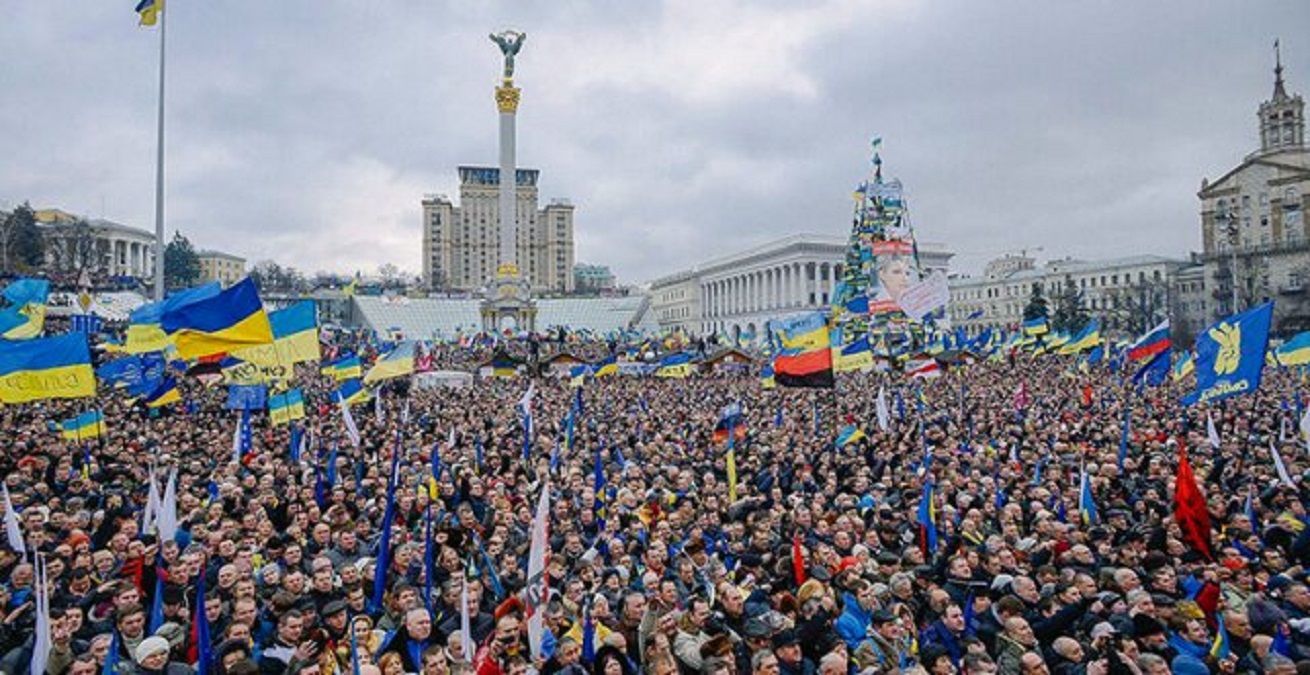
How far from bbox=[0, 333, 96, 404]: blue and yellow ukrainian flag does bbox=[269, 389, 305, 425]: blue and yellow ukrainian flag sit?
300cm

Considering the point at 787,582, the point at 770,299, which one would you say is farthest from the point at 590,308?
the point at 787,582

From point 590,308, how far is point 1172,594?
9002cm

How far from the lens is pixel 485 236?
141 meters

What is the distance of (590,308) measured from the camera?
94.9m

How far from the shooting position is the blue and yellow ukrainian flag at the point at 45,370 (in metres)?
11.0

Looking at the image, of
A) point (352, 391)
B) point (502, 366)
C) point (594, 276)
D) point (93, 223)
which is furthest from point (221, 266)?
point (352, 391)

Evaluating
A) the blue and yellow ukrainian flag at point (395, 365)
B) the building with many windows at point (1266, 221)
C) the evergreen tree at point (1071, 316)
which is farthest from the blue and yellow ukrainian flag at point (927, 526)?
the building with many windows at point (1266, 221)

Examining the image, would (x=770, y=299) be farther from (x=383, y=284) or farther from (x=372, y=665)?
(x=372, y=665)

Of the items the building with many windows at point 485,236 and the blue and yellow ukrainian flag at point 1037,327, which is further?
the building with many windows at point 485,236

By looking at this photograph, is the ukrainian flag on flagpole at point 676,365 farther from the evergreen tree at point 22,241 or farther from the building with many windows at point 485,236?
the building with many windows at point 485,236

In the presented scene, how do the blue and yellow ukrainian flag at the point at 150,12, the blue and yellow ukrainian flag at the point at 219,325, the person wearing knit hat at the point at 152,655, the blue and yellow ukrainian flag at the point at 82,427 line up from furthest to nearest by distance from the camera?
the blue and yellow ukrainian flag at the point at 150,12 < the blue and yellow ukrainian flag at the point at 82,427 < the blue and yellow ukrainian flag at the point at 219,325 < the person wearing knit hat at the point at 152,655

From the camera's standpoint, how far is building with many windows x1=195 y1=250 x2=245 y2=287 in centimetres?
12062

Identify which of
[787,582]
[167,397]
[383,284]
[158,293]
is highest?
[383,284]

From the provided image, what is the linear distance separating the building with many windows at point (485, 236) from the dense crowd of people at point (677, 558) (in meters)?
124
